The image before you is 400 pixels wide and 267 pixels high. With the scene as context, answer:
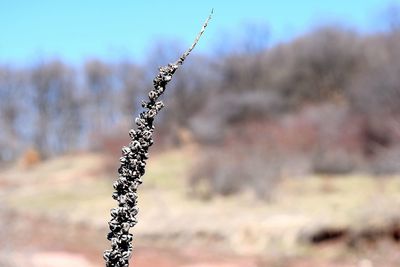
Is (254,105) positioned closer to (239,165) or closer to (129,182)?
(239,165)

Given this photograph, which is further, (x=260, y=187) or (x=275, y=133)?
(x=275, y=133)

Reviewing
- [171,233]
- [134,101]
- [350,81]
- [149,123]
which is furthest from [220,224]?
[134,101]

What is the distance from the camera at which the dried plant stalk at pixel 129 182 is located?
2.92 feet

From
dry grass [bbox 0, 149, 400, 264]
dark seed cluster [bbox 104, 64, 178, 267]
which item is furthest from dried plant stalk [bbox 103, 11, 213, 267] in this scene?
dry grass [bbox 0, 149, 400, 264]

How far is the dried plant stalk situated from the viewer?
89 centimetres

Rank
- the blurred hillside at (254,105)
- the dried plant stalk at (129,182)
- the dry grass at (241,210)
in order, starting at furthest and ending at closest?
1. the blurred hillside at (254,105)
2. the dry grass at (241,210)
3. the dried plant stalk at (129,182)

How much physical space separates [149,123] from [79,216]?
71.8ft

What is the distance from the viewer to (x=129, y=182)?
918 millimetres

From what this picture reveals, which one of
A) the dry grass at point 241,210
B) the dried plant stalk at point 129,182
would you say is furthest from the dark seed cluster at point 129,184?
the dry grass at point 241,210

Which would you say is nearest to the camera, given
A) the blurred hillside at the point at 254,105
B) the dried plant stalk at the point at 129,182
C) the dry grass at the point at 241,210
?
the dried plant stalk at the point at 129,182

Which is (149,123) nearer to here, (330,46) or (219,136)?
(219,136)

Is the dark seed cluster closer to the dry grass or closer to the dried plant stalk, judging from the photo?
the dried plant stalk

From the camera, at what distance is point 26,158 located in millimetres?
50438

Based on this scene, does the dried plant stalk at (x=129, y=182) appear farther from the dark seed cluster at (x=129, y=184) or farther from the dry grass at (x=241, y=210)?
the dry grass at (x=241, y=210)
